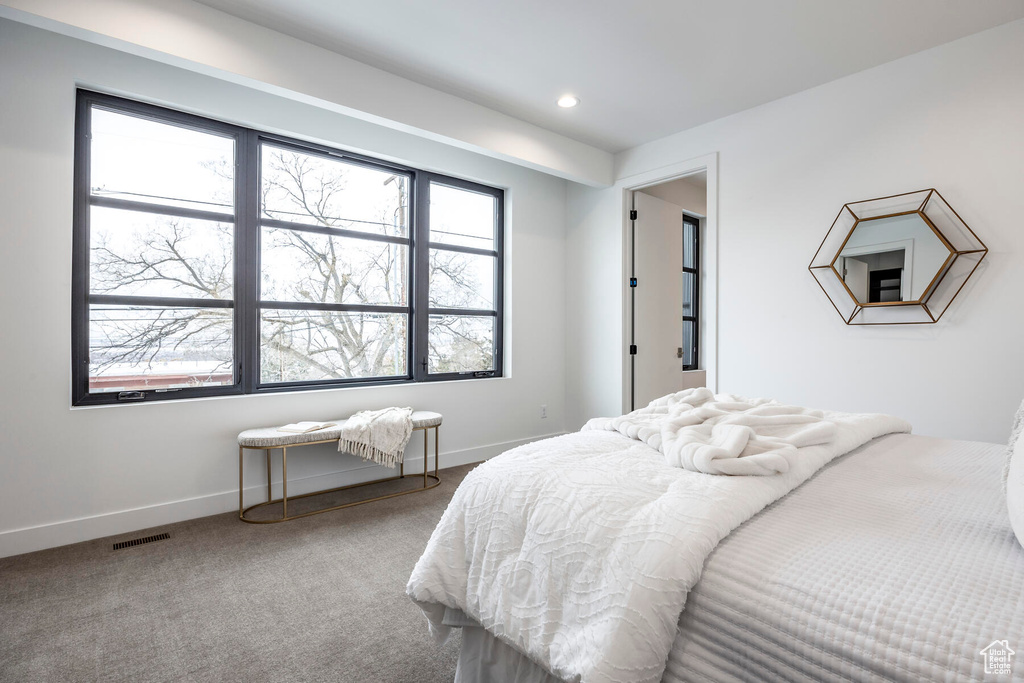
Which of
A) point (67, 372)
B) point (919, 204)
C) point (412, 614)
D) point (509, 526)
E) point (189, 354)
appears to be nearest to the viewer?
point (509, 526)

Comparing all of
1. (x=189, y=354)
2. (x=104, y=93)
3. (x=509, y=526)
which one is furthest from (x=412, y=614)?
(x=104, y=93)

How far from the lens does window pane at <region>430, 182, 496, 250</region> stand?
404 centimetres

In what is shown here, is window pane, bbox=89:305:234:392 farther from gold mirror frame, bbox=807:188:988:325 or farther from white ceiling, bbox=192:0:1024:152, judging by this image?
gold mirror frame, bbox=807:188:988:325

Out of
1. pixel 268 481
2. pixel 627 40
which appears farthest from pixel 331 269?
pixel 627 40

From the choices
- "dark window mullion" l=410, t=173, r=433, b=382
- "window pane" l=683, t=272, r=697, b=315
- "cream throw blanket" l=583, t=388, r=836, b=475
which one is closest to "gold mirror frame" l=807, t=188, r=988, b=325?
"cream throw blanket" l=583, t=388, r=836, b=475

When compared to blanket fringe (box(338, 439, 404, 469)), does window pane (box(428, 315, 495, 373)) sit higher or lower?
higher

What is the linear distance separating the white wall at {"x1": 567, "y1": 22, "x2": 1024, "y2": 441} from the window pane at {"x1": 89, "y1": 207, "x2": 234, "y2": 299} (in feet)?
10.9

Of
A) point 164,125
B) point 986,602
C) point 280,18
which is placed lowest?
point 986,602

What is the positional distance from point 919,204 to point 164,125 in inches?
172

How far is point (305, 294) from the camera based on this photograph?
3.37m

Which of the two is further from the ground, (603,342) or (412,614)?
(603,342)

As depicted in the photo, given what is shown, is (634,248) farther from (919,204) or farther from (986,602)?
(986,602)

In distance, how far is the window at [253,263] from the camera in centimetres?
271

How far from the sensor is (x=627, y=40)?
8.89 ft
